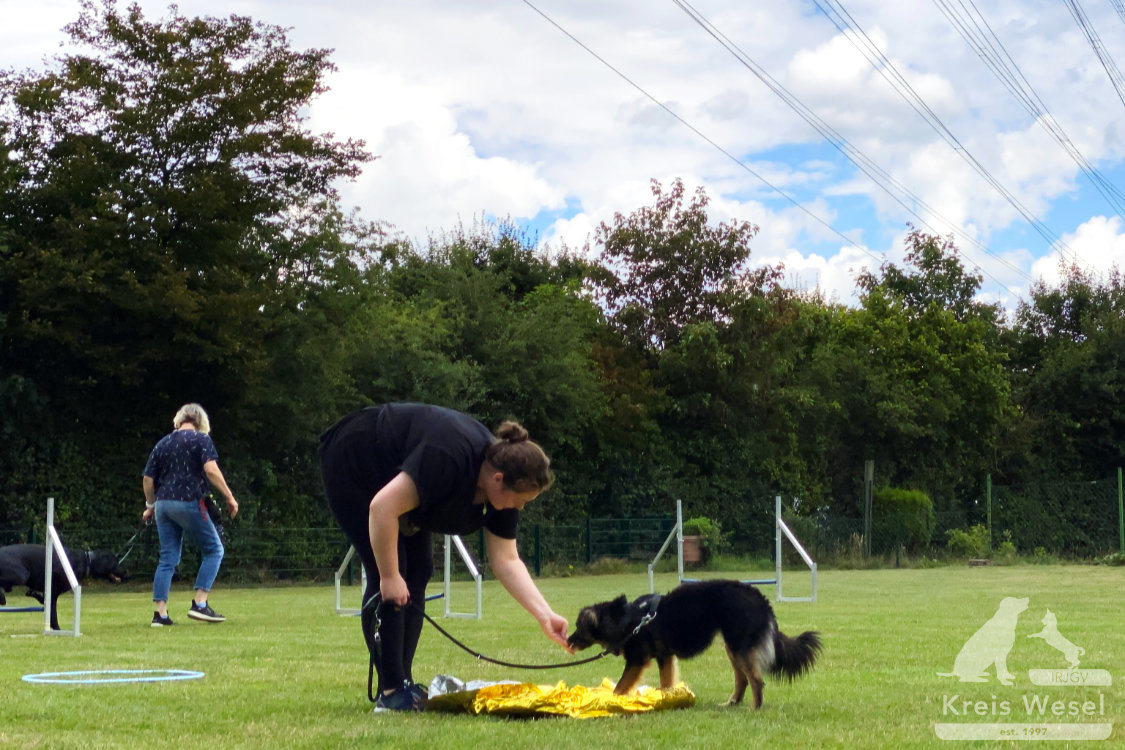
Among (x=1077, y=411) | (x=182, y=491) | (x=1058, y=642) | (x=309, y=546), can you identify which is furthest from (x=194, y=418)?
(x=1077, y=411)

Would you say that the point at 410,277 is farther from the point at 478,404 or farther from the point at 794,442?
the point at 794,442

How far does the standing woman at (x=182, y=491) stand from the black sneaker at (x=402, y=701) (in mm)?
4501

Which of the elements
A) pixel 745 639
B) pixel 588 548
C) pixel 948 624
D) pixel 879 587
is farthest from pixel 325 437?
pixel 588 548

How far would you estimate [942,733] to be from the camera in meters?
4.20

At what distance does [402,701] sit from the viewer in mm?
4906

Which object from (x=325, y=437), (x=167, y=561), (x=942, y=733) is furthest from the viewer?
(x=167, y=561)

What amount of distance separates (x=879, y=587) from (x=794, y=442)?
35.2ft

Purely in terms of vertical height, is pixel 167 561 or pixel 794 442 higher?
pixel 794 442

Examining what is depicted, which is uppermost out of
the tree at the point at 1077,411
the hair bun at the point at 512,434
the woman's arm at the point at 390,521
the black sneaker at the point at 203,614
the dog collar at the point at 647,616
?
the tree at the point at 1077,411

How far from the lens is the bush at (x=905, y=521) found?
2539 centimetres

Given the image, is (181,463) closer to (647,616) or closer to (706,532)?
(647,616)

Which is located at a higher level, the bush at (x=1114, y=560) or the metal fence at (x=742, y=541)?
the metal fence at (x=742, y=541)

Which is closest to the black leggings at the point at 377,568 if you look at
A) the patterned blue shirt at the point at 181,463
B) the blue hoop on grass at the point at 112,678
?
the blue hoop on grass at the point at 112,678

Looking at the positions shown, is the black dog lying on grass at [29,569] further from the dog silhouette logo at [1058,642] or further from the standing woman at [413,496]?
the dog silhouette logo at [1058,642]
